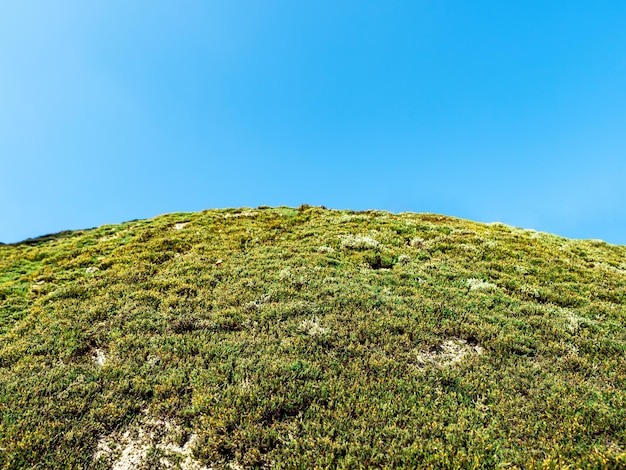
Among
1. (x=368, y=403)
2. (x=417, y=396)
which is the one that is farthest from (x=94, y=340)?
(x=417, y=396)

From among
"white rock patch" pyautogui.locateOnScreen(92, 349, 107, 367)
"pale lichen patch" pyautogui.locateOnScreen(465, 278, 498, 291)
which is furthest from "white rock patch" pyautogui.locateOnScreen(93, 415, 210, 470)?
"pale lichen patch" pyautogui.locateOnScreen(465, 278, 498, 291)

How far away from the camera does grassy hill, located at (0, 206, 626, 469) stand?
8.09m

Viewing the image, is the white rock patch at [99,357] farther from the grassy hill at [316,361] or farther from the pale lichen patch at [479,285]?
the pale lichen patch at [479,285]

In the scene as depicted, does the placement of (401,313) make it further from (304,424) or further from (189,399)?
(189,399)

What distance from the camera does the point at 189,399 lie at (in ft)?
31.6

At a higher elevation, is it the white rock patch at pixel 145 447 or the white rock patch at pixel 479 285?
the white rock patch at pixel 479 285

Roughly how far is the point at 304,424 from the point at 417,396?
323 cm

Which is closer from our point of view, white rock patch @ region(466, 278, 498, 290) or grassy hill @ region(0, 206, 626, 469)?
grassy hill @ region(0, 206, 626, 469)

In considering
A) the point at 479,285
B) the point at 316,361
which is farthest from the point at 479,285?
the point at 316,361

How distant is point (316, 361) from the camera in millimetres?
10844

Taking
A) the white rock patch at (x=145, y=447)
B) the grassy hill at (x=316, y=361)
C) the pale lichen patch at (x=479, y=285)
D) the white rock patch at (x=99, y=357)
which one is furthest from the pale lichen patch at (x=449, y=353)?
the white rock patch at (x=99, y=357)

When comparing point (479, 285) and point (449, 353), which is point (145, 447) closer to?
point (449, 353)

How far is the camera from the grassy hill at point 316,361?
26.5 feet

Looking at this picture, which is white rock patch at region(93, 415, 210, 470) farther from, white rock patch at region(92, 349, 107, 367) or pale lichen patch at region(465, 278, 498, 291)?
pale lichen patch at region(465, 278, 498, 291)
